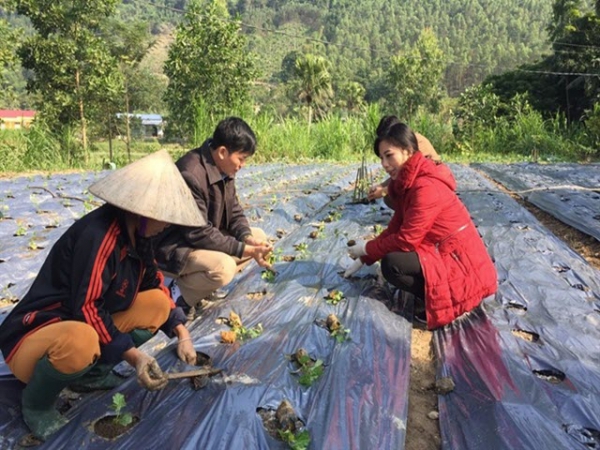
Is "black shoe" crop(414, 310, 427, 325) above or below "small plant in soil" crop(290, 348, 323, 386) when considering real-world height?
Answer: below

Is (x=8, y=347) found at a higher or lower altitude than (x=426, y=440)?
higher

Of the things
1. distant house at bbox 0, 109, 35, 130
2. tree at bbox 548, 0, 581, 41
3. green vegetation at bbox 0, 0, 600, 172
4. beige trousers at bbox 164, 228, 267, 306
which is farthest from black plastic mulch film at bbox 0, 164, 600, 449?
tree at bbox 548, 0, 581, 41

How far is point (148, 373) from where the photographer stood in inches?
71.7

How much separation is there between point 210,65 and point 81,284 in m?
14.0

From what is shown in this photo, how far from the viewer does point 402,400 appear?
199cm

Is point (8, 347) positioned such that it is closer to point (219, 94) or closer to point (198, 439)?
point (198, 439)

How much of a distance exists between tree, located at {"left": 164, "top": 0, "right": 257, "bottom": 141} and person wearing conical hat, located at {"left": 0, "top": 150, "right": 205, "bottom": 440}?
41.6 ft

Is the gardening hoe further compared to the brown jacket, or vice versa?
the brown jacket

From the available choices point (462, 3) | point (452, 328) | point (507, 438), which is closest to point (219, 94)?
point (452, 328)

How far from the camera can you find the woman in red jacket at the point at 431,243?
2654 mm

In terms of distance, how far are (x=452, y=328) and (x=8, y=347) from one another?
224cm

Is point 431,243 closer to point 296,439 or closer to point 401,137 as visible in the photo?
point 401,137

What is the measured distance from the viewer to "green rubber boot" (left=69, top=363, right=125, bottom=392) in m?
2.05

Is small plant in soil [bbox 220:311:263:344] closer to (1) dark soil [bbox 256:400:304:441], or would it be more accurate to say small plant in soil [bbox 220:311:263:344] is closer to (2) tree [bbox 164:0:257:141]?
(1) dark soil [bbox 256:400:304:441]
